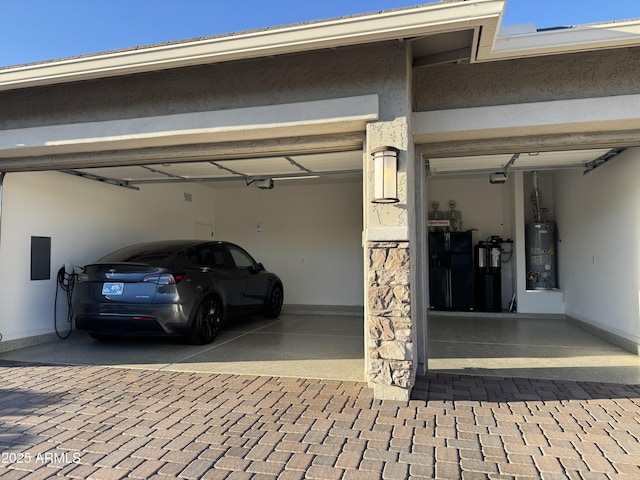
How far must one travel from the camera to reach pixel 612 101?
3672 millimetres

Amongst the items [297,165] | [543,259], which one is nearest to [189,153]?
[297,165]

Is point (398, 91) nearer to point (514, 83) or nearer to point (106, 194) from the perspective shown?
point (514, 83)

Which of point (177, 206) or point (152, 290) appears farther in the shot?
point (177, 206)

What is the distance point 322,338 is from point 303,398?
2641 millimetres

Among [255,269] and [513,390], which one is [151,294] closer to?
[255,269]

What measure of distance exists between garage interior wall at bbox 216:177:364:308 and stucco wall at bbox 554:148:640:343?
4.01 m

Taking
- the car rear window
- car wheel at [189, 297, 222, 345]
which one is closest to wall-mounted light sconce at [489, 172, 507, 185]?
car wheel at [189, 297, 222, 345]

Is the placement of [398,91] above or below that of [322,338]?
above

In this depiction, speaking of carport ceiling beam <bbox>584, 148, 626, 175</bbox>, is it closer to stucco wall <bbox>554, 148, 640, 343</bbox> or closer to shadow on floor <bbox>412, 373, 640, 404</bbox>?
stucco wall <bbox>554, 148, 640, 343</bbox>

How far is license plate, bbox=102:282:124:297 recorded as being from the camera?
5152mm

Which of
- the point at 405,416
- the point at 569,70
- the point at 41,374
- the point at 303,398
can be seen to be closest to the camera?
the point at 405,416

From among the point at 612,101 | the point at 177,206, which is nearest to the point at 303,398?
the point at 612,101

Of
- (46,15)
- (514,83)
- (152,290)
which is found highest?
(46,15)

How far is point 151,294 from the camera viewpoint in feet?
16.7
